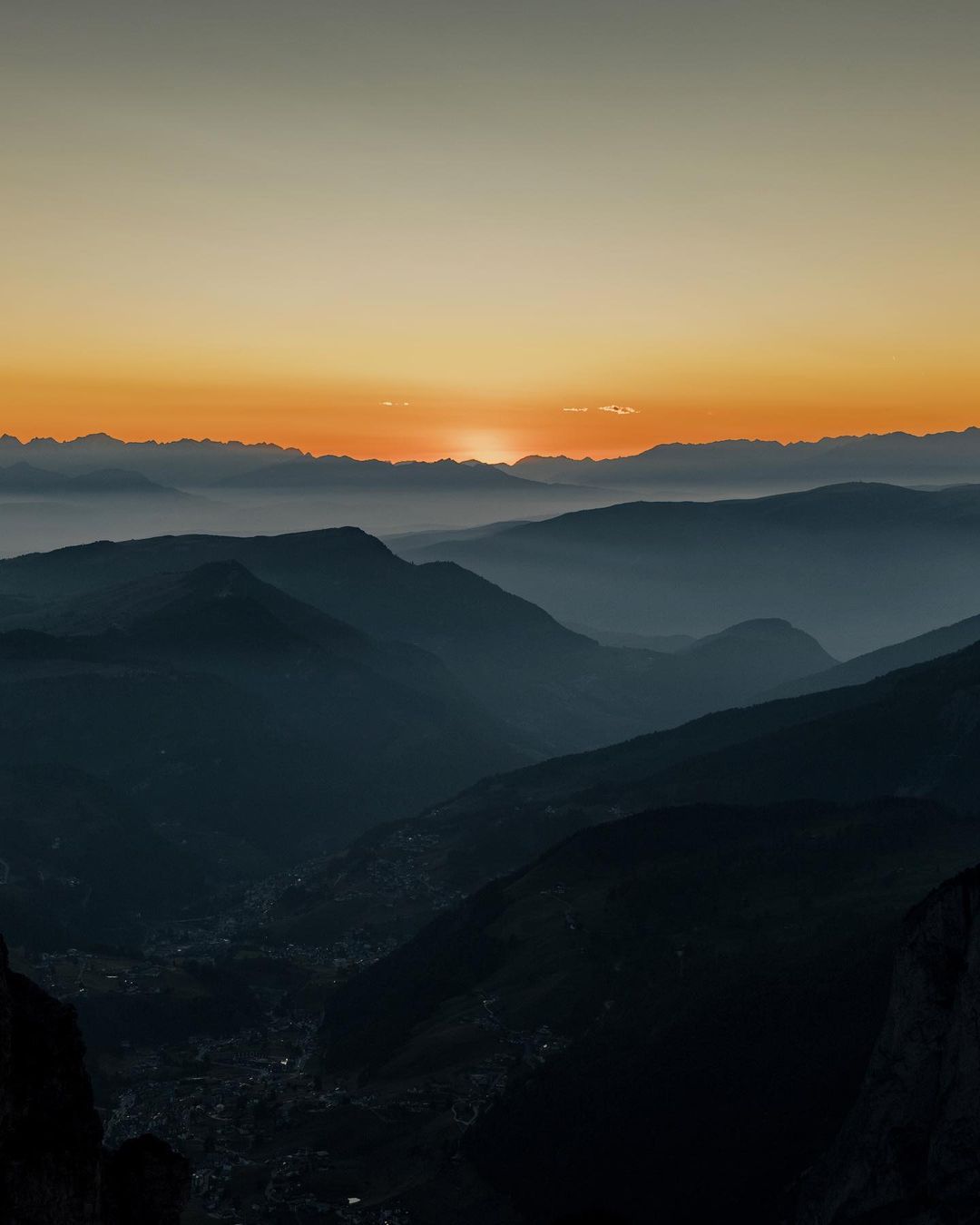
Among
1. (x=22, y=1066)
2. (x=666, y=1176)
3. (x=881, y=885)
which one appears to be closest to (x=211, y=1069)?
(x=666, y=1176)

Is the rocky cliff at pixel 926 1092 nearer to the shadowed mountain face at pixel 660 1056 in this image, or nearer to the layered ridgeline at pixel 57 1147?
the shadowed mountain face at pixel 660 1056

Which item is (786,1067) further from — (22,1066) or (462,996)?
(22,1066)

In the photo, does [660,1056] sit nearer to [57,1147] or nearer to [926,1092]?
[926,1092]

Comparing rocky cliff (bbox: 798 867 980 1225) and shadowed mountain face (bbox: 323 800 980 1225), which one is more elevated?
rocky cliff (bbox: 798 867 980 1225)

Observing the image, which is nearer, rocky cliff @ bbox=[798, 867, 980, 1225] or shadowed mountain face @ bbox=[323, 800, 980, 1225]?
rocky cliff @ bbox=[798, 867, 980, 1225]

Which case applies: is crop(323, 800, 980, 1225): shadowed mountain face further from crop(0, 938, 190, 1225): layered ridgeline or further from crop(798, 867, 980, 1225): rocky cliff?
crop(0, 938, 190, 1225): layered ridgeline

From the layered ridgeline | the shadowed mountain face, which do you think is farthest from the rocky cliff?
the layered ridgeline

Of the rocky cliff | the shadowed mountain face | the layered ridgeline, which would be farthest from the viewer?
the shadowed mountain face
